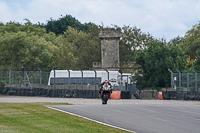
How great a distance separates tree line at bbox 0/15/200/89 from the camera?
57.2 metres

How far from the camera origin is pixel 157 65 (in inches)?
2248

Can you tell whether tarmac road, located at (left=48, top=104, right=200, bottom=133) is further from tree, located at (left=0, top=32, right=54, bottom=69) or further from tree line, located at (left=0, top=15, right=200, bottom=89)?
tree, located at (left=0, top=32, right=54, bottom=69)

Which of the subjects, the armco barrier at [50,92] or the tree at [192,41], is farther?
the tree at [192,41]

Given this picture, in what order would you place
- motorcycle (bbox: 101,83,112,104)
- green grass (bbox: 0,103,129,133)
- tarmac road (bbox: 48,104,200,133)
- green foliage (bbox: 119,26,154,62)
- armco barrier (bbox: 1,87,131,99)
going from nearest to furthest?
green grass (bbox: 0,103,129,133) < tarmac road (bbox: 48,104,200,133) < motorcycle (bbox: 101,83,112,104) < armco barrier (bbox: 1,87,131,99) < green foliage (bbox: 119,26,154,62)

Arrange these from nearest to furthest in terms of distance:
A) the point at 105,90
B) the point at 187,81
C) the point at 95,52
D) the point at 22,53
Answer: the point at 105,90, the point at 187,81, the point at 22,53, the point at 95,52

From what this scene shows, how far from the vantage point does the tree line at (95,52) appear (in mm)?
57188

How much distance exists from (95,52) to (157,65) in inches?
1871

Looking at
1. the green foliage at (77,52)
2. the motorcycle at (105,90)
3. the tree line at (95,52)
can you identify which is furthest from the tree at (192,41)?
the motorcycle at (105,90)

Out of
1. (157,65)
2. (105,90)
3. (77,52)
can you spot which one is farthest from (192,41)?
(105,90)

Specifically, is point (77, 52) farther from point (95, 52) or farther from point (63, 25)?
point (63, 25)

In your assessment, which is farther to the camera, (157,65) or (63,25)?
(63,25)

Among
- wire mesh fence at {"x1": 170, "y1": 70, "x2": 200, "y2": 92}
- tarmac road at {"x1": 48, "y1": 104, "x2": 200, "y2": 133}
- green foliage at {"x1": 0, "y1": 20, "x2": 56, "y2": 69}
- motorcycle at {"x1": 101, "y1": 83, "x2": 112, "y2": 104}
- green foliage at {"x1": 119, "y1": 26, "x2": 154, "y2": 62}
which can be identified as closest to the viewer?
tarmac road at {"x1": 48, "y1": 104, "x2": 200, "y2": 133}

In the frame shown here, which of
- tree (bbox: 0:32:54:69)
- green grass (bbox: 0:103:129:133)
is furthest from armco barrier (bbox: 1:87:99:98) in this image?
tree (bbox: 0:32:54:69)

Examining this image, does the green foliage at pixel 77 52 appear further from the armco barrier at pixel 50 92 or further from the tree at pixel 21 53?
the armco barrier at pixel 50 92
